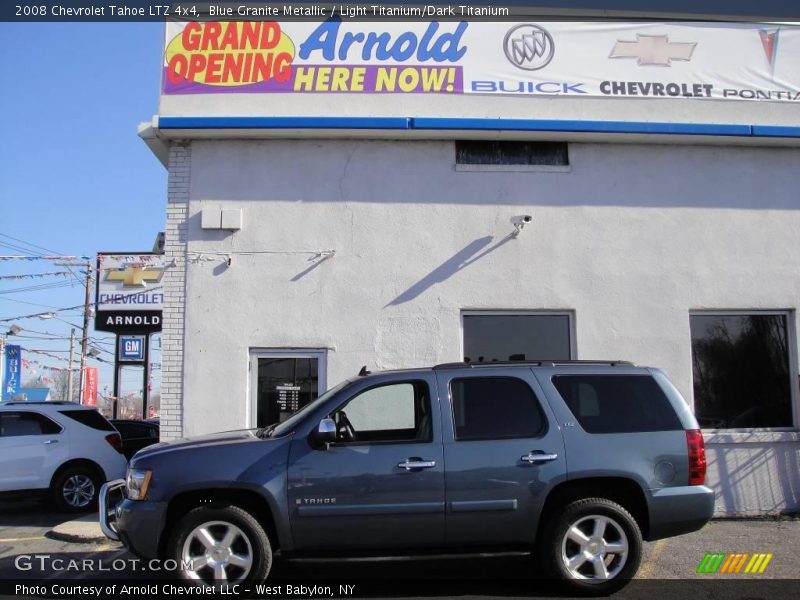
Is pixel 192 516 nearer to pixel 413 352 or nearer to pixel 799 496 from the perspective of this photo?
pixel 413 352

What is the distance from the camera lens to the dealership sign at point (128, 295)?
26.2 metres

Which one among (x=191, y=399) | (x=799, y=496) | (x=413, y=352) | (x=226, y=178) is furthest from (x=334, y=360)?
(x=799, y=496)

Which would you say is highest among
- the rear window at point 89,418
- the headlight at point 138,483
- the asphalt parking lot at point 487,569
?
the rear window at point 89,418

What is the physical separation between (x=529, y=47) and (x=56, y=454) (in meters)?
8.99

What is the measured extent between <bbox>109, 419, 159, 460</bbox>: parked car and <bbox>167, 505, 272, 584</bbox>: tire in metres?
9.72

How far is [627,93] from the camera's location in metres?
10.4

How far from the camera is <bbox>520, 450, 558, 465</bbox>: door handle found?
6008 mm

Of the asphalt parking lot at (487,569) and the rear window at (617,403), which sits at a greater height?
the rear window at (617,403)

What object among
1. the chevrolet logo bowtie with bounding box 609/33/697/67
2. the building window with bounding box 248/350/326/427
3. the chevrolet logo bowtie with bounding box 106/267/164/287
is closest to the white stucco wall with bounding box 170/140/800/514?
the building window with bounding box 248/350/326/427

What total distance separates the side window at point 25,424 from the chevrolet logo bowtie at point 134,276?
50.9 feet

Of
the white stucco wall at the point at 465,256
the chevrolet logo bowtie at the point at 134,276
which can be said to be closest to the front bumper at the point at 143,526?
the white stucco wall at the point at 465,256

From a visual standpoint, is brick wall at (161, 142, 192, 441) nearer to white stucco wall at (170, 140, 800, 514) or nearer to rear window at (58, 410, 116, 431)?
white stucco wall at (170, 140, 800, 514)

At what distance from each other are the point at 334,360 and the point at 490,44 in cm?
488

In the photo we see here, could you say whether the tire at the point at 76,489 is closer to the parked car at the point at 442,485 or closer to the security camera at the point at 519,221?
the parked car at the point at 442,485
